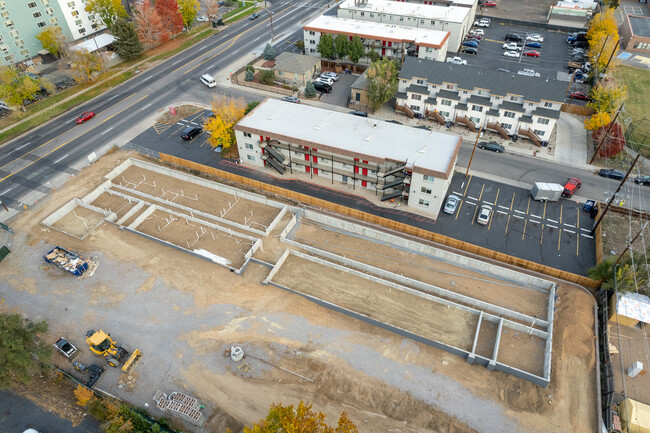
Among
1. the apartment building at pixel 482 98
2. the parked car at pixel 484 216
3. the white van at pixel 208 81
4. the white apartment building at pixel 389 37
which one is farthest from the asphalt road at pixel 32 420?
the white apartment building at pixel 389 37

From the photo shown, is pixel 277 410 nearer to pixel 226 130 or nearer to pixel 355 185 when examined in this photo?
pixel 355 185

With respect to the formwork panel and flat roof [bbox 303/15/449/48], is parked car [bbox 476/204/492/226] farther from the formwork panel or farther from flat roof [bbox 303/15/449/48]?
flat roof [bbox 303/15/449/48]

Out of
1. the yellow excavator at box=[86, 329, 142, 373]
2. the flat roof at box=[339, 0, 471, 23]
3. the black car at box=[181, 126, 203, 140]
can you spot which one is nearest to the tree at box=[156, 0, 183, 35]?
the flat roof at box=[339, 0, 471, 23]

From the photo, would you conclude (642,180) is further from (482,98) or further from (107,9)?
(107,9)

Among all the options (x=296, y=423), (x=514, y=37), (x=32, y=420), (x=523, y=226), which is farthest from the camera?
(x=514, y=37)

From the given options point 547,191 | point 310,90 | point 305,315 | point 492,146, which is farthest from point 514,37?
point 305,315

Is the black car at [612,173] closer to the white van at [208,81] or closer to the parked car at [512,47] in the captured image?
the parked car at [512,47]
